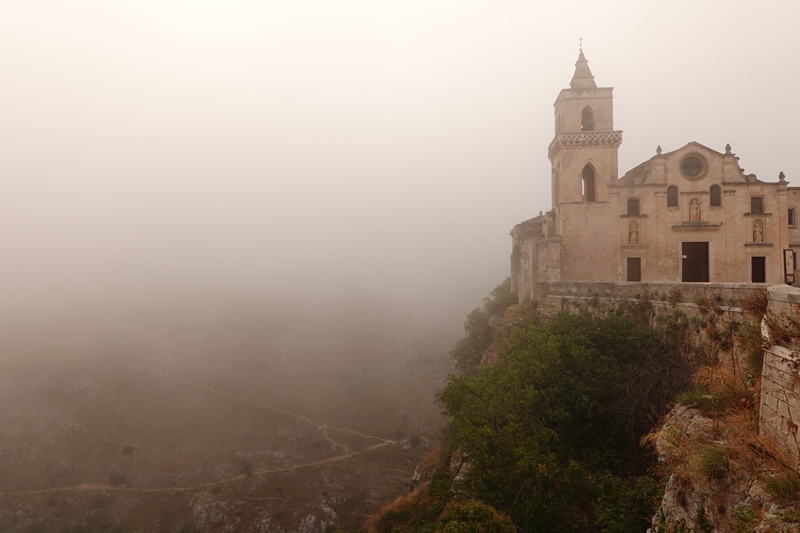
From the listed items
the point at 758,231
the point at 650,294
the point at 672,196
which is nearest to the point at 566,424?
the point at 650,294

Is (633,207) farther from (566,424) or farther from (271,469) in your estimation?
(271,469)

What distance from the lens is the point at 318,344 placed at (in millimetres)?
74750

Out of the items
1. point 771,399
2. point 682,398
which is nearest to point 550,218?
point 682,398

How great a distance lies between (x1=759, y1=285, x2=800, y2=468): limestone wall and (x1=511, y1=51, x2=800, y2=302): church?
658 inches

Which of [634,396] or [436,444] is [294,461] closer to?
[436,444]

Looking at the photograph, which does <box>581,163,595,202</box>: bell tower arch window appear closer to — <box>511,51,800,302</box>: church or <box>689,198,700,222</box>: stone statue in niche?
<box>511,51,800,302</box>: church

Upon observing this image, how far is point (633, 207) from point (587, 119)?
277 inches

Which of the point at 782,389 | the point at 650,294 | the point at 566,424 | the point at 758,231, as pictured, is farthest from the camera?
the point at 758,231

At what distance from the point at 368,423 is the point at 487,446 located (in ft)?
140

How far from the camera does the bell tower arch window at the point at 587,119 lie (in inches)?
1053

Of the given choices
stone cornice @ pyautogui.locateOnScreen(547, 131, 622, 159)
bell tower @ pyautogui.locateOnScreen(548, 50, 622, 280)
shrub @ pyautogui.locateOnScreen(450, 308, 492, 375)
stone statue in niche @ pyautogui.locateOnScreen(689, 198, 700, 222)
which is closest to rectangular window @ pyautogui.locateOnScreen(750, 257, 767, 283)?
stone statue in niche @ pyautogui.locateOnScreen(689, 198, 700, 222)

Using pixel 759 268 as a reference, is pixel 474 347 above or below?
below

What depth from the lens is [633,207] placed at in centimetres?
2550

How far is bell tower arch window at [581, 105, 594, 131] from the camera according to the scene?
26.8 m
